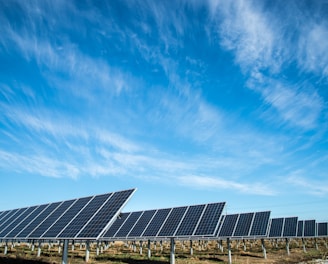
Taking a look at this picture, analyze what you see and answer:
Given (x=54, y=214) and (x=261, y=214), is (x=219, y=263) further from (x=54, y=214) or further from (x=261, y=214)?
(x=54, y=214)

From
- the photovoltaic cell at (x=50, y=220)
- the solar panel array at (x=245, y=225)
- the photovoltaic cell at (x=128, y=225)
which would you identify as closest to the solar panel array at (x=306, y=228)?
the solar panel array at (x=245, y=225)

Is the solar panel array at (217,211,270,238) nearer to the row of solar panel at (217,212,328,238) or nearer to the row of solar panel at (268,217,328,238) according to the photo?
the row of solar panel at (217,212,328,238)

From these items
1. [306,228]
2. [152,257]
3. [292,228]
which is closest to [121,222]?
[152,257]

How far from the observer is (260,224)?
114 feet

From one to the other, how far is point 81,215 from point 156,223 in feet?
35.7

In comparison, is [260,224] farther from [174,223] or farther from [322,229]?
[322,229]

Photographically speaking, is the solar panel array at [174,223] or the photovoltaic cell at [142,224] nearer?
the solar panel array at [174,223]

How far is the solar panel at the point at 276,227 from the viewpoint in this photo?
4333 cm

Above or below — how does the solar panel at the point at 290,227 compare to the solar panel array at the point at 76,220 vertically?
below

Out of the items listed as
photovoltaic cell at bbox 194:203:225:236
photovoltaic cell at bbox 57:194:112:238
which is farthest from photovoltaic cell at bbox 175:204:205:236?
photovoltaic cell at bbox 57:194:112:238

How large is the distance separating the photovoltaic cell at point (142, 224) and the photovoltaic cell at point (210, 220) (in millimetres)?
A: 8325

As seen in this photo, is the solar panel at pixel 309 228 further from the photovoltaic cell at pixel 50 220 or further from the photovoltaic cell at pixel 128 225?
the photovoltaic cell at pixel 50 220

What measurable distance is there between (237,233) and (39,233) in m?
24.0

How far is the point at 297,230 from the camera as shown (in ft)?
143
